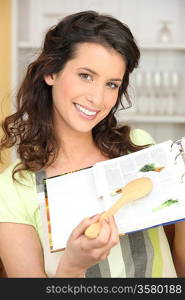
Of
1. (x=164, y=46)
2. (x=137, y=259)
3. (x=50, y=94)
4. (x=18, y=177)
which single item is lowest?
(x=164, y=46)

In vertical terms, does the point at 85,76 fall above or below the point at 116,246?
above

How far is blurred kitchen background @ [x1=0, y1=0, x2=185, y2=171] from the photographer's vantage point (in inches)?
120

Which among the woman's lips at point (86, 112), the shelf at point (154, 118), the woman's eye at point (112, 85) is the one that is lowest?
the shelf at point (154, 118)

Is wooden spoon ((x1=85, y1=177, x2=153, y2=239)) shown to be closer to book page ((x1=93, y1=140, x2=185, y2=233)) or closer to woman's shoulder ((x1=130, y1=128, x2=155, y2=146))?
book page ((x1=93, y1=140, x2=185, y2=233))

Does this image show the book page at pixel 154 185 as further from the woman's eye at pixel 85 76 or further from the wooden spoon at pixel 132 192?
the woman's eye at pixel 85 76

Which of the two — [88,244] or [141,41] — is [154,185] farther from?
[141,41]

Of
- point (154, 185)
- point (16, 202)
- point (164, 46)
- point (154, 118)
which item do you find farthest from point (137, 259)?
point (164, 46)

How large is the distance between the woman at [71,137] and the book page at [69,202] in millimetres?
67

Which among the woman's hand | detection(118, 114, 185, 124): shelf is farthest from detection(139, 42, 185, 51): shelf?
the woman's hand

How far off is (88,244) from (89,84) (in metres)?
0.38

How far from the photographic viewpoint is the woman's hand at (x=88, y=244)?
2.69 ft

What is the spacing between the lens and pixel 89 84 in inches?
41.4

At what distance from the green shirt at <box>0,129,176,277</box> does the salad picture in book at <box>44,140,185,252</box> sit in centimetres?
8

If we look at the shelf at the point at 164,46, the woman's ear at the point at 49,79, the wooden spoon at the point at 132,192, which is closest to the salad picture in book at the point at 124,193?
the wooden spoon at the point at 132,192
